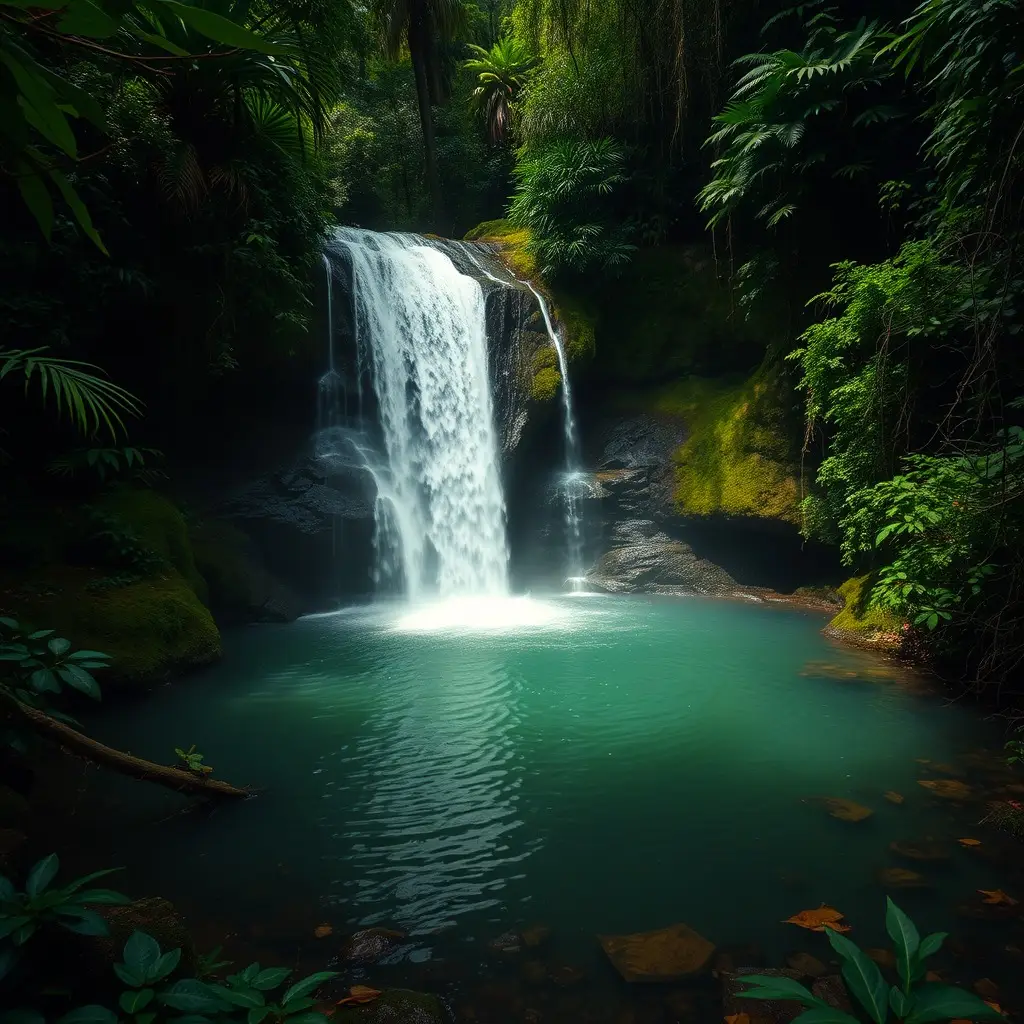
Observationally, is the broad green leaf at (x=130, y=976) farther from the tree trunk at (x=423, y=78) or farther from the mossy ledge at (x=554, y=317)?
the tree trunk at (x=423, y=78)

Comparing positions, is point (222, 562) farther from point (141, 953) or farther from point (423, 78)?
point (423, 78)

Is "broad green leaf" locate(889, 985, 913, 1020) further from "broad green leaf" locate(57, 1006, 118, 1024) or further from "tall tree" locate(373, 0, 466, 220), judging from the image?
"tall tree" locate(373, 0, 466, 220)

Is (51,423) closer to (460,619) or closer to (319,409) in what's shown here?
(319,409)

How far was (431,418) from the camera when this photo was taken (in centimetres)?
1244

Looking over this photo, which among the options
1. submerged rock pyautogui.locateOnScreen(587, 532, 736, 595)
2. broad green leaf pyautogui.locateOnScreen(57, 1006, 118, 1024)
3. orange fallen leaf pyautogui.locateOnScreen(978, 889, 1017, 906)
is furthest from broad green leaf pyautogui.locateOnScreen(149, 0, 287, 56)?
submerged rock pyautogui.locateOnScreen(587, 532, 736, 595)

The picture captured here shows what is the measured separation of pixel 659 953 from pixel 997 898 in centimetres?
156

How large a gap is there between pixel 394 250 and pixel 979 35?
9.68 m

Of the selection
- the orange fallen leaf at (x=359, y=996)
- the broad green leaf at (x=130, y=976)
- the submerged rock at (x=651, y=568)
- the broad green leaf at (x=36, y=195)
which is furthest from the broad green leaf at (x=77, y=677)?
the submerged rock at (x=651, y=568)

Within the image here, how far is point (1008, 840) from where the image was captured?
3623 millimetres

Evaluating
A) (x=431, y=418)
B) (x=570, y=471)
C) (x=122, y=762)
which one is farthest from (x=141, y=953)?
(x=570, y=471)

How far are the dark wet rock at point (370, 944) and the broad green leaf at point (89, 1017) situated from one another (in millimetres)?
1625

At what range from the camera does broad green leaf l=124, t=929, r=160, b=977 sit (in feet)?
5.14

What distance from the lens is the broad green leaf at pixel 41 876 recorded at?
5.45 ft

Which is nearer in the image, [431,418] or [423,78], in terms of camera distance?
[431,418]
